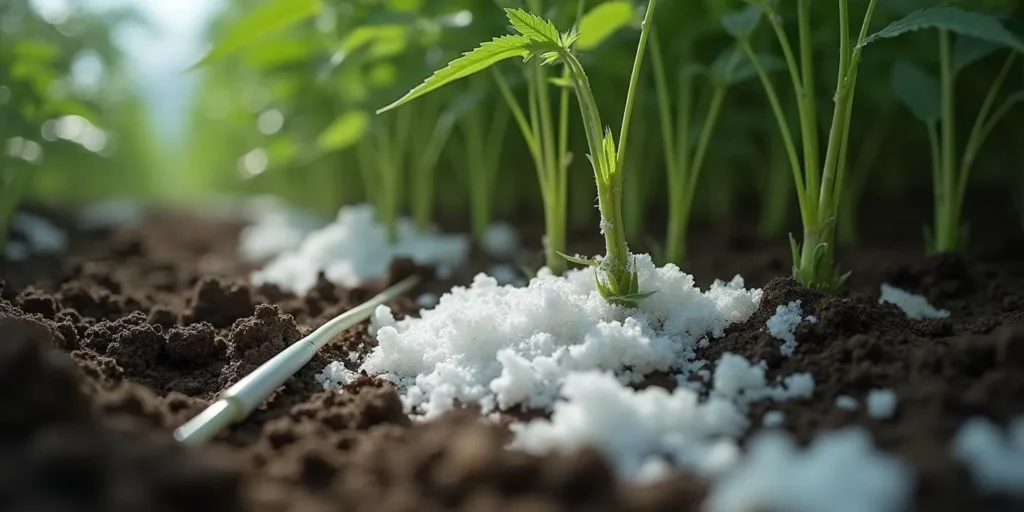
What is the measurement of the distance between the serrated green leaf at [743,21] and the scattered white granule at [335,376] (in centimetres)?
100

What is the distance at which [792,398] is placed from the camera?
1102 millimetres

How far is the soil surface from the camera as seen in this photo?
791 millimetres

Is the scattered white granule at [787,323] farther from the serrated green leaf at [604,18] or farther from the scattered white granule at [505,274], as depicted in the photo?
the scattered white granule at [505,274]

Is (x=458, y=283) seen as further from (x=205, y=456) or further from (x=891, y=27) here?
(x=205, y=456)

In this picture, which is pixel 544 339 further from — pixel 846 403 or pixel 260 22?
pixel 260 22

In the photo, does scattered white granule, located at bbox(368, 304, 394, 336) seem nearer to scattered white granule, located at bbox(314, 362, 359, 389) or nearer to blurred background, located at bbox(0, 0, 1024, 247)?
scattered white granule, located at bbox(314, 362, 359, 389)

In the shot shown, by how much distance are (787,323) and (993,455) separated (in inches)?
17.9

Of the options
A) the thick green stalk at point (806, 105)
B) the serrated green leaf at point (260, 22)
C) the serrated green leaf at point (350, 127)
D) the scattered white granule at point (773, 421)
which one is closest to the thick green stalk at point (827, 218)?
the thick green stalk at point (806, 105)

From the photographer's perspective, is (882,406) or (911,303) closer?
(882,406)

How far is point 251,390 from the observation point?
1.14 m

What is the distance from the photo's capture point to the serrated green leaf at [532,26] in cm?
121

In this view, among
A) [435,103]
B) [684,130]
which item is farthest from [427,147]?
[684,130]

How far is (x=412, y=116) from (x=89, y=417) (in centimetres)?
214

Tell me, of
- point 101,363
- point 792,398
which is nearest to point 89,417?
point 101,363
